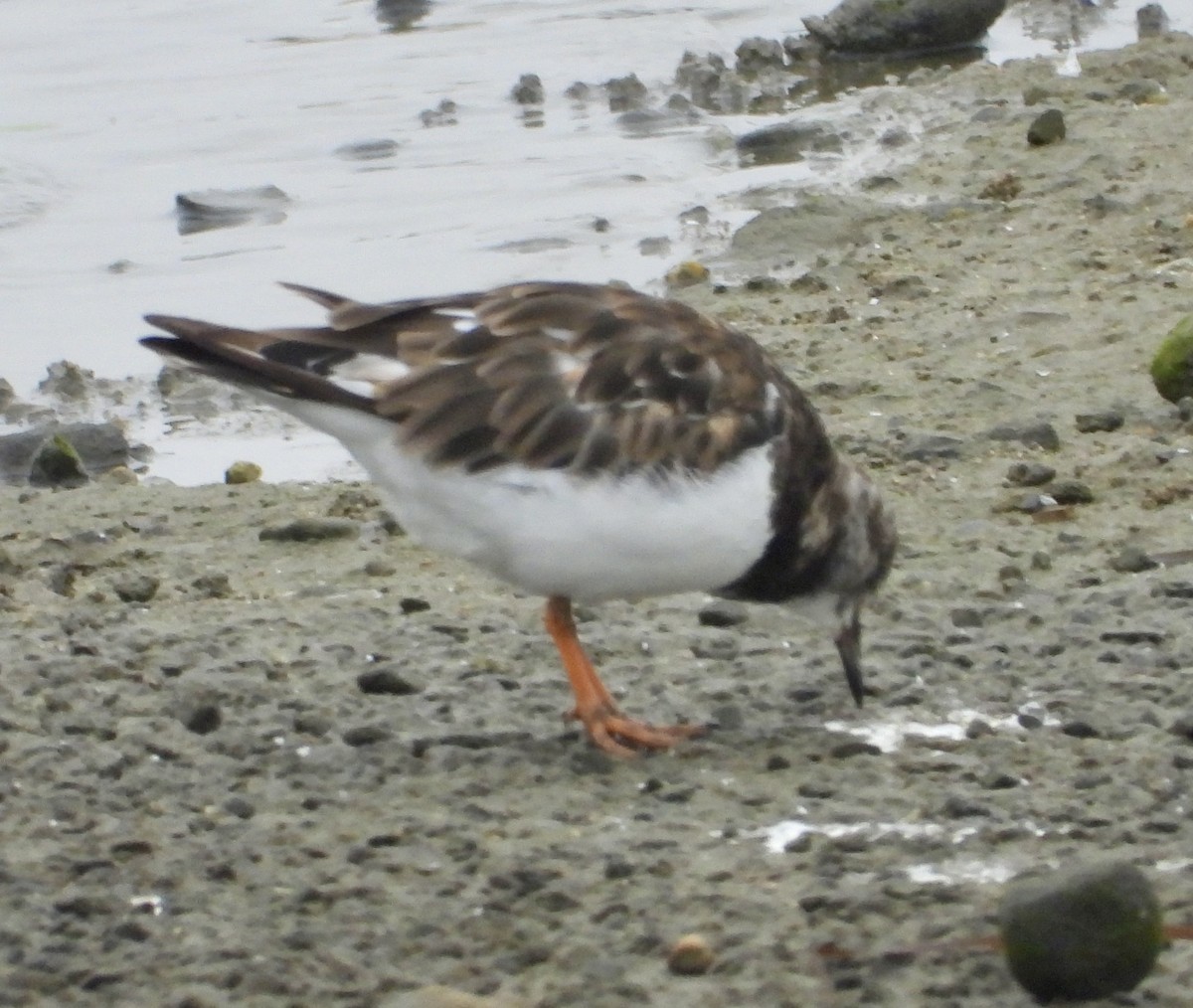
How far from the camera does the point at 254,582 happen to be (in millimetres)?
5320

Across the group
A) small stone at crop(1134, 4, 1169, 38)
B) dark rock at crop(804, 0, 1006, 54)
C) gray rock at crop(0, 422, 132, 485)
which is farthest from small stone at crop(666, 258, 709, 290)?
small stone at crop(1134, 4, 1169, 38)

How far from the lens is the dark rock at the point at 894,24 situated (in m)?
12.2

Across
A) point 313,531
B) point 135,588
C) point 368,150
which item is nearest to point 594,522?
point 135,588

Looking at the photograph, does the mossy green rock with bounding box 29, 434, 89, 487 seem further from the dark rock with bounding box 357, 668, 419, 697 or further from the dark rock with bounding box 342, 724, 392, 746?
the dark rock with bounding box 342, 724, 392, 746

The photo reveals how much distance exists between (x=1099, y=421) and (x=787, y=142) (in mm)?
4688

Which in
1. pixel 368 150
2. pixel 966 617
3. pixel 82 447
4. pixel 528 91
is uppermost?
pixel 528 91

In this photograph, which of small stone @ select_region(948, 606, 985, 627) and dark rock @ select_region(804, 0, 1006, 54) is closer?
small stone @ select_region(948, 606, 985, 627)

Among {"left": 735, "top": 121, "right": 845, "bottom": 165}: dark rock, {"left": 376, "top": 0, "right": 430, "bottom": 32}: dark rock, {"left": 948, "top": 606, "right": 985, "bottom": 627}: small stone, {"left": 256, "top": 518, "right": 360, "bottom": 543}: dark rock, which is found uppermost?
{"left": 376, "top": 0, "right": 430, "bottom": 32}: dark rock

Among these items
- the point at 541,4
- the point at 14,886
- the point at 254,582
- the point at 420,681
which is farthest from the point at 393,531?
the point at 541,4

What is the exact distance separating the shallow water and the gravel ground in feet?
6.93

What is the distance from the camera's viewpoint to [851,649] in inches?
166

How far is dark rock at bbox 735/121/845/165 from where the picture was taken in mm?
10078

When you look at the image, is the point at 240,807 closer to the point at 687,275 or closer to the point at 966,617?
the point at 966,617

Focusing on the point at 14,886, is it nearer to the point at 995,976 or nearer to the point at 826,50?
the point at 995,976
